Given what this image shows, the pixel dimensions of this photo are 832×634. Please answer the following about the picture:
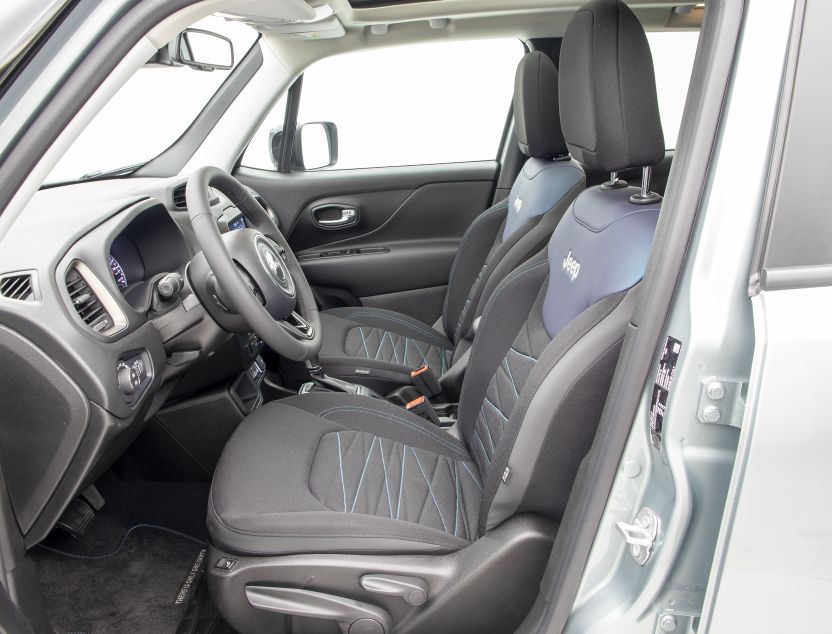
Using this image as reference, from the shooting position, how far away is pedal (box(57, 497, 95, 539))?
1.77m

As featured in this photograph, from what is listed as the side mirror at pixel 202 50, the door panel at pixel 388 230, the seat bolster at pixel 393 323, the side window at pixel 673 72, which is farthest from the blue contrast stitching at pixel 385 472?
the side window at pixel 673 72

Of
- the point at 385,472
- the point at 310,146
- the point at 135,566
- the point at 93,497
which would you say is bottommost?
the point at 135,566

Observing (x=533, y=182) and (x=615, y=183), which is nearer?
(x=615, y=183)

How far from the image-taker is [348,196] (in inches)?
116

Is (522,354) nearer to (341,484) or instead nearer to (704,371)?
(341,484)

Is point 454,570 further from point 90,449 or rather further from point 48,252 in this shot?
point 48,252

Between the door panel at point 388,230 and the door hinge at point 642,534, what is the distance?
2003mm

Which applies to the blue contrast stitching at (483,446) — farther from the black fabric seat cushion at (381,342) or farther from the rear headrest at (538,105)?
the rear headrest at (538,105)

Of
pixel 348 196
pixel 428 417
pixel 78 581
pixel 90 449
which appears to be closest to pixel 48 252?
pixel 90 449

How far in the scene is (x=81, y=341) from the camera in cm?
131

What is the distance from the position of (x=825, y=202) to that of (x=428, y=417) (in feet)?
4.49

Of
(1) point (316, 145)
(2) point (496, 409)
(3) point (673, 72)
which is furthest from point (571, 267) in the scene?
(3) point (673, 72)

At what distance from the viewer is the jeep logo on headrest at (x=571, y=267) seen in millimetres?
1357

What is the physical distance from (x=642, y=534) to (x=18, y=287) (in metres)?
1.09
